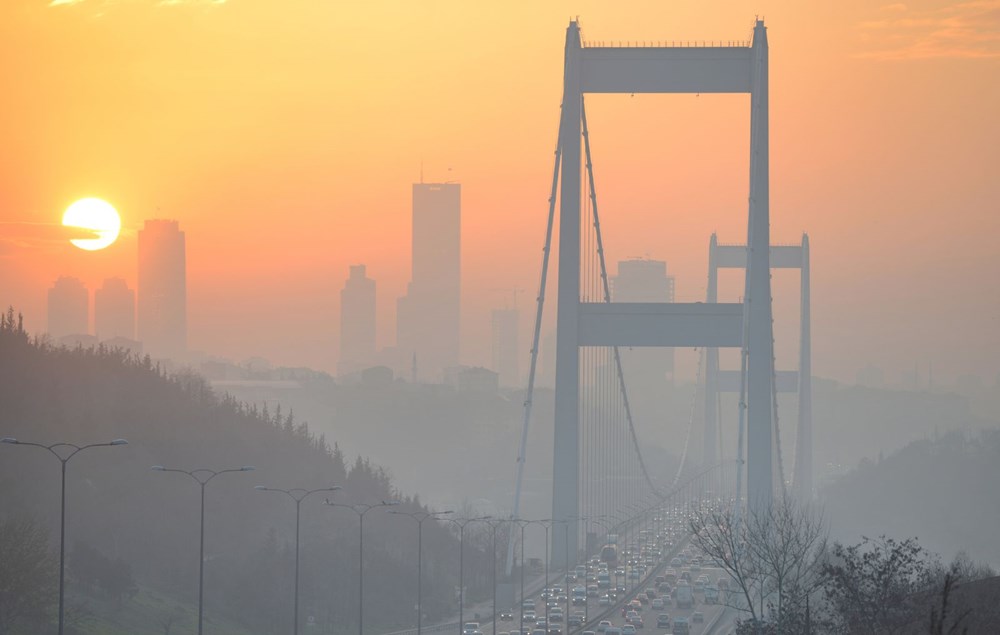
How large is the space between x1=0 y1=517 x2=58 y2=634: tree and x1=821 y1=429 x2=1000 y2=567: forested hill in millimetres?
84490

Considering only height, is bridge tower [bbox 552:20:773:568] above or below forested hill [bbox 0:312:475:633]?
above

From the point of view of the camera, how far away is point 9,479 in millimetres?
83062

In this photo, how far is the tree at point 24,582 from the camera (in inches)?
2249

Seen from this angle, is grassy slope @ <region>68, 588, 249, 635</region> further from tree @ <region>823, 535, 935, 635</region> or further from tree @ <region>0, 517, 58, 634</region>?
tree @ <region>823, 535, 935, 635</region>

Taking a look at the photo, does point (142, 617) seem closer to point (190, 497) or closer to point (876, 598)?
point (190, 497)

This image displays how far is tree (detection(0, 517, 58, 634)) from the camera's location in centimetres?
5712

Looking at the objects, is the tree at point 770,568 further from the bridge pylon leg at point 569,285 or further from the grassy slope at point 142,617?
the grassy slope at point 142,617

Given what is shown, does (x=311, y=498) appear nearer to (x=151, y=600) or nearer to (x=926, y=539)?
(x=151, y=600)

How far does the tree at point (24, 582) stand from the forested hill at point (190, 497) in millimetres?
7760

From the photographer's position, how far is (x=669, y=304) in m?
69.9

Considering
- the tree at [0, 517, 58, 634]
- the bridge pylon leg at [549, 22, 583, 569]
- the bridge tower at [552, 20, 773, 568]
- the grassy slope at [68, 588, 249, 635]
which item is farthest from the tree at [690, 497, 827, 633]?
the tree at [0, 517, 58, 634]

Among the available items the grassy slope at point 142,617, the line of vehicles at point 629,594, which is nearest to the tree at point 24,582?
the grassy slope at point 142,617

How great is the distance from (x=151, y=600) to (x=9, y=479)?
15957 millimetres

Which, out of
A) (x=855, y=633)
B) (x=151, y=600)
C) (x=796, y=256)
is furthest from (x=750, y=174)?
(x=796, y=256)
